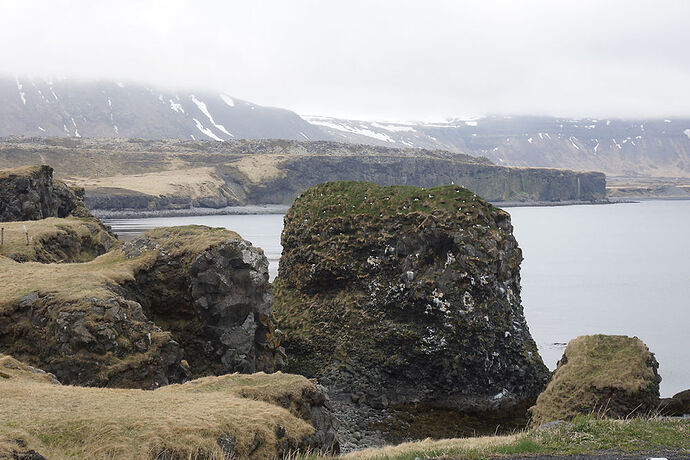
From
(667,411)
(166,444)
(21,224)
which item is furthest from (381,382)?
(21,224)

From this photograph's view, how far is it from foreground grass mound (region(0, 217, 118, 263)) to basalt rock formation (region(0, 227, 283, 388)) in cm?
910

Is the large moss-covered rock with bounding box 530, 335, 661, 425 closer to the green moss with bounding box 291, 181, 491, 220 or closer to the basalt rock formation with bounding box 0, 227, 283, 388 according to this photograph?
the green moss with bounding box 291, 181, 491, 220

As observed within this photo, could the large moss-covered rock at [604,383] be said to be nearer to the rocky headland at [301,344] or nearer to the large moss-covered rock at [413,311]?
the rocky headland at [301,344]

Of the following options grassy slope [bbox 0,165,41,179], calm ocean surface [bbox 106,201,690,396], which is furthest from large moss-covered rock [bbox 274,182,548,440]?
grassy slope [bbox 0,165,41,179]

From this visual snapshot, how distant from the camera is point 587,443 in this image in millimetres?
16406

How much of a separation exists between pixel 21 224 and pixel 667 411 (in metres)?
47.9

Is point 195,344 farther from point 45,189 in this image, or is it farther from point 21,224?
point 45,189

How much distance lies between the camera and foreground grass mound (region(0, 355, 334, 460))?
14070mm

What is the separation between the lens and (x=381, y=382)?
37969 mm

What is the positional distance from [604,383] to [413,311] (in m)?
15.5

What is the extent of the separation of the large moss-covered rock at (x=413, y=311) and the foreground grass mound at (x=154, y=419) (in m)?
15.5

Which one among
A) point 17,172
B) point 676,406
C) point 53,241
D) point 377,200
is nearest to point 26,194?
point 17,172

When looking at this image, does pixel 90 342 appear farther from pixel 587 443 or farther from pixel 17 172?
pixel 17 172

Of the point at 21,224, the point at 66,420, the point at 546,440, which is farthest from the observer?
the point at 21,224
